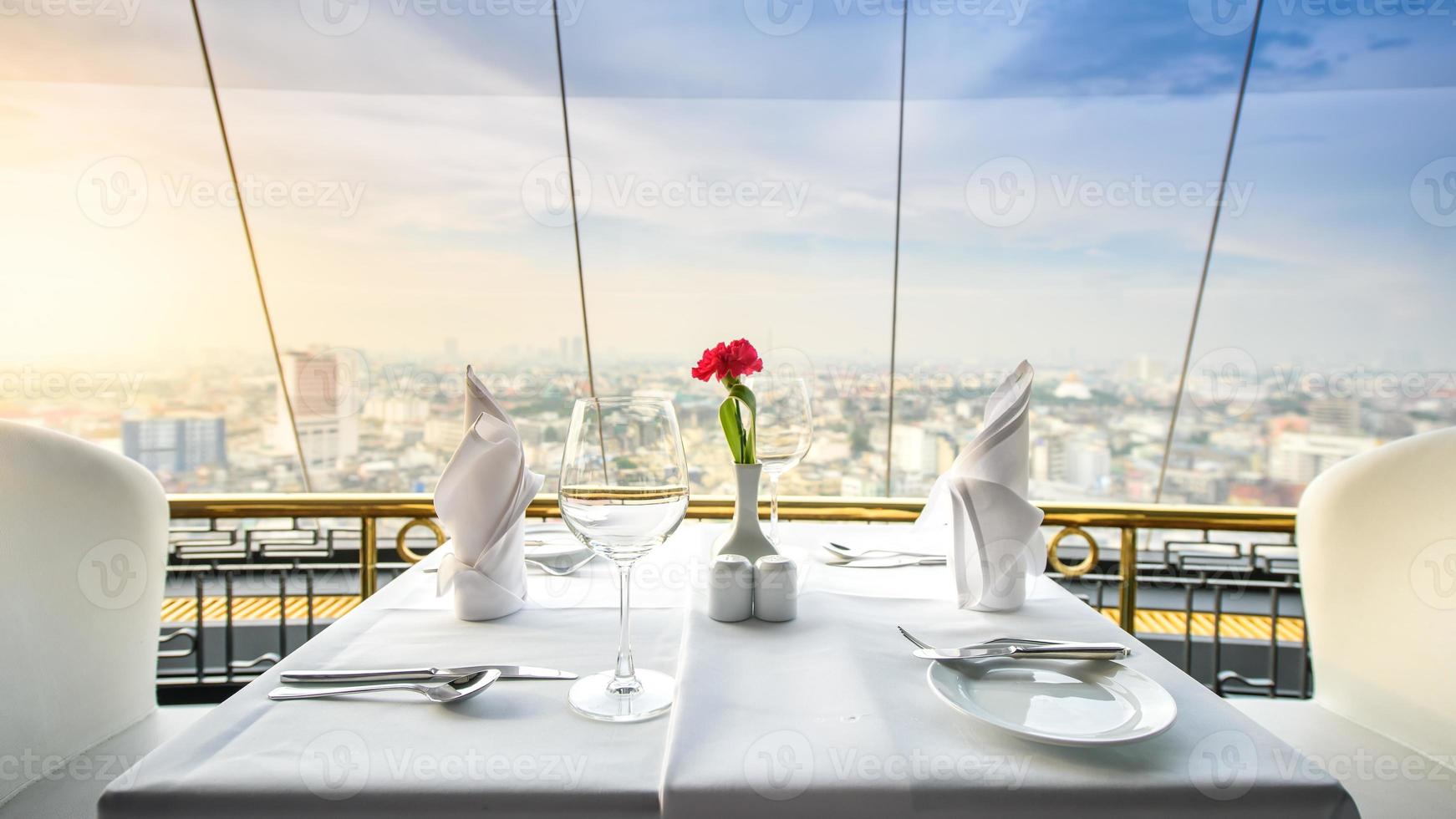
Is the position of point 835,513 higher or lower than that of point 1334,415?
lower

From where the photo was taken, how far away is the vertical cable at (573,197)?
383 centimetres

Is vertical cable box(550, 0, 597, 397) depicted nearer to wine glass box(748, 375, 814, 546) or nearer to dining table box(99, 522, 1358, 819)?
wine glass box(748, 375, 814, 546)

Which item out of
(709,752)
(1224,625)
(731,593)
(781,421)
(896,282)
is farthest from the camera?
(896,282)

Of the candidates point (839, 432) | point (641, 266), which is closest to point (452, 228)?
point (641, 266)

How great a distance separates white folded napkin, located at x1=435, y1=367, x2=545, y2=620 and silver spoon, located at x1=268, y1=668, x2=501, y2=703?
0.27m

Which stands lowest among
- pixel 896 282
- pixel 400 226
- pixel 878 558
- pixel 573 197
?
pixel 878 558

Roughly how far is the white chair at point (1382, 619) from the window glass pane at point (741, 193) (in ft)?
7.39

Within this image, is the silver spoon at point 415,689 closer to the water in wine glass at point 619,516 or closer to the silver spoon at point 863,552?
the water in wine glass at point 619,516

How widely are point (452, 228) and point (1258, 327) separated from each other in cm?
410

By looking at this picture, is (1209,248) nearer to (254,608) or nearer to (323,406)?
(323,406)

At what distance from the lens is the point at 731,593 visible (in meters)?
1.12

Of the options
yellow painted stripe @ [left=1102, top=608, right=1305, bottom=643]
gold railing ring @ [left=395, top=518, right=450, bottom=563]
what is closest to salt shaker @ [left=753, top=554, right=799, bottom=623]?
gold railing ring @ [left=395, top=518, right=450, bottom=563]

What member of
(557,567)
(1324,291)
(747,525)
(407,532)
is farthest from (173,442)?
(1324,291)

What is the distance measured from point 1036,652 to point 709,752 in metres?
0.43
